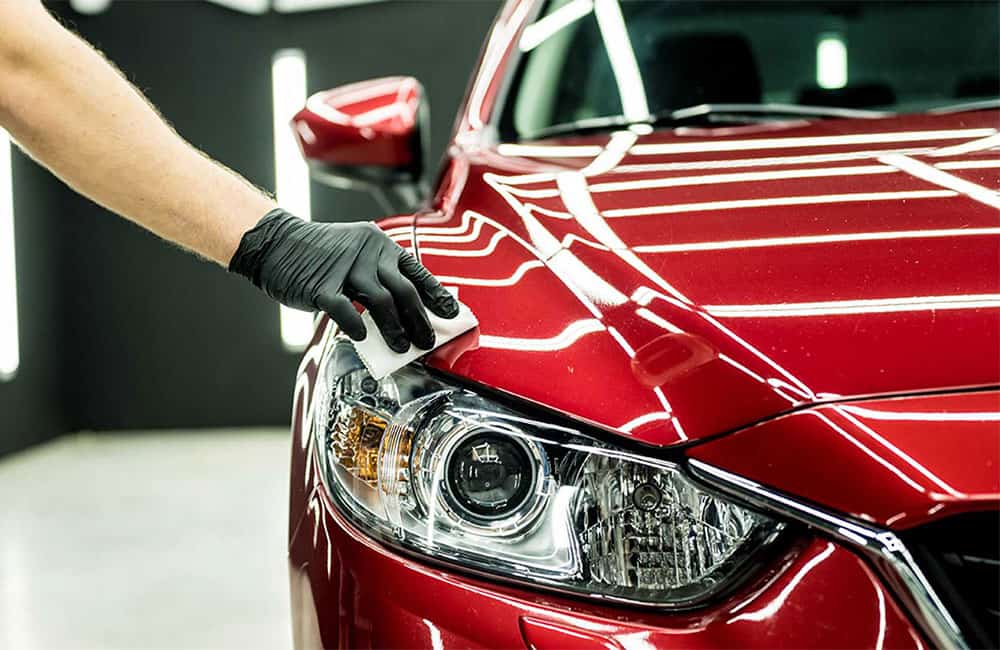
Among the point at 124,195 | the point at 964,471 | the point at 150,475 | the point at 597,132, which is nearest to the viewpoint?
the point at 964,471

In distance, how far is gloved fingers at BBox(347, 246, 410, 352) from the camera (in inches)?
36.7

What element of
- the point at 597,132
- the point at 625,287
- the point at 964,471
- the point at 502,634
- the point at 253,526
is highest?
the point at 597,132

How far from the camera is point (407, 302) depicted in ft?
3.10

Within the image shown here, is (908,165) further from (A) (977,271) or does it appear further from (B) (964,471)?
(B) (964,471)

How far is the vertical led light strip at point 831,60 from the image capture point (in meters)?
1.79

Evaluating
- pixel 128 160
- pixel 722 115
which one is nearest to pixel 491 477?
pixel 128 160

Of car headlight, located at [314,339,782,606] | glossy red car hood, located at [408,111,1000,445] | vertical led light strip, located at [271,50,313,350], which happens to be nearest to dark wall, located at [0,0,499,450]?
vertical led light strip, located at [271,50,313,350]

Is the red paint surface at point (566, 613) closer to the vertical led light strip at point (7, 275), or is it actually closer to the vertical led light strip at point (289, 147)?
the vertical led light strip at point (7, 275)

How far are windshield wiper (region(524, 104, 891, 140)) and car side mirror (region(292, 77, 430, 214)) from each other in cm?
29

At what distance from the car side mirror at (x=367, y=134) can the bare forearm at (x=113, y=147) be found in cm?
62

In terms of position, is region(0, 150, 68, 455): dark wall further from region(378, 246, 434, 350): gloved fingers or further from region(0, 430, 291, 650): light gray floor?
region(378, 246, 434, 350): gloved fingers

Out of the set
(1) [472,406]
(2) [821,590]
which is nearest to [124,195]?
(1) [472,406]

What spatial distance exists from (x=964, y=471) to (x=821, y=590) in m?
0.13

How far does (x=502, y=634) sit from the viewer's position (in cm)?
79
